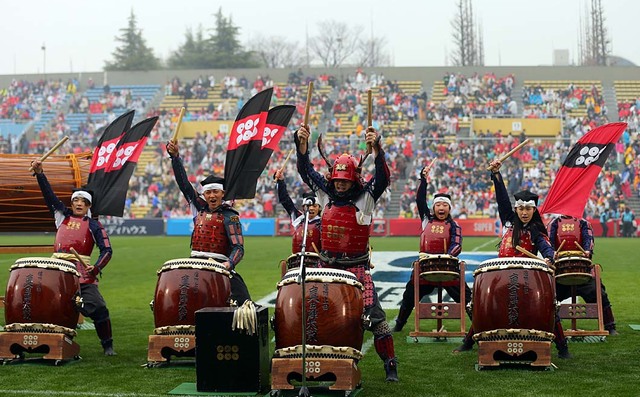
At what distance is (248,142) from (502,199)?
310 centimetres

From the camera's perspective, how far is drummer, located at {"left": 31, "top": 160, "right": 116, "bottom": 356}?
9734 mm

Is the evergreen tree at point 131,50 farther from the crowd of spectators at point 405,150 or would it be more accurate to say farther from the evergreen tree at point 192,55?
the crowd of spectators at point 405,150

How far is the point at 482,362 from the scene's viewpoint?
863 cm

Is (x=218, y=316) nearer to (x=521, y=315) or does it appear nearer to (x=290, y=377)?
(x=290, y=377)

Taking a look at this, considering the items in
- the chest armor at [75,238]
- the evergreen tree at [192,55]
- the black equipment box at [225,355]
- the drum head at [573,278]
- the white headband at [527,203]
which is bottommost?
the black equipment box at [225,355]

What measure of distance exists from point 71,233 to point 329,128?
106ft

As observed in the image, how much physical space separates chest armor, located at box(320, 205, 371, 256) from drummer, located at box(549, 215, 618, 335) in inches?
144

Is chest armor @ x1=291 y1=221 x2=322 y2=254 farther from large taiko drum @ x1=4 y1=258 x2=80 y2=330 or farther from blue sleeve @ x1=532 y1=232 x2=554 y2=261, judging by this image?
large taiko drum @ x1=4 y1=258 x2=80 y2=330

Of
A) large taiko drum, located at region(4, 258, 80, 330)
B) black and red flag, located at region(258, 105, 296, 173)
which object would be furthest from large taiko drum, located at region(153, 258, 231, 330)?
black and red flag, located at region(258, 105, 296, 173)

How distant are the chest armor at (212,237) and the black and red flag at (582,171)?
13.3 ft

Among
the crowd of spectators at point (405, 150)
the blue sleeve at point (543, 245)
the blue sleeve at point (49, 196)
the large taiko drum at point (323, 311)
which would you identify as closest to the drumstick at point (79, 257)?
the blue sleeve at point (49, 196)

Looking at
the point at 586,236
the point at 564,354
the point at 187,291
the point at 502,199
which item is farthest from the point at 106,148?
the point at 564,354

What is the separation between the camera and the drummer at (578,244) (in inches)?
435

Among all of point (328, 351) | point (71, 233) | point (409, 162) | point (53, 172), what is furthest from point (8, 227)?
point (409, 162)
